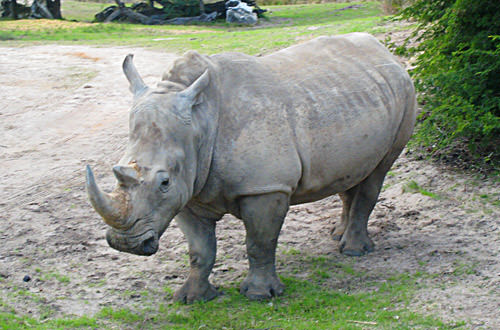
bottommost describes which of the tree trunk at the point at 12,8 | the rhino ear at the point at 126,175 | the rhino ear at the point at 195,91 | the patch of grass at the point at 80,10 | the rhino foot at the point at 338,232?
the rhino foot at the point at 338,232

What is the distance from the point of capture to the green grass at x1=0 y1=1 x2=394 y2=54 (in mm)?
14016

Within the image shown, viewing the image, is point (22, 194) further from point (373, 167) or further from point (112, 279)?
point (373, 167)

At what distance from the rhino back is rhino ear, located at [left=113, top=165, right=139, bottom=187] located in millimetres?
750

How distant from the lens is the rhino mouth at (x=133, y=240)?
4008 mm

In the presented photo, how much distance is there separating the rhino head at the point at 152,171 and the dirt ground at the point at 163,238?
1064 millimetres

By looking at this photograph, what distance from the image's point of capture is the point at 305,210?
6.86 meters

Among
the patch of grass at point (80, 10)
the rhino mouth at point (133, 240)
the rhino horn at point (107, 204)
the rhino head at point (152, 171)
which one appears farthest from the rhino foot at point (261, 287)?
the patch of grass at point (80, 10)

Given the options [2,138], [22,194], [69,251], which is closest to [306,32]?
[2,138]

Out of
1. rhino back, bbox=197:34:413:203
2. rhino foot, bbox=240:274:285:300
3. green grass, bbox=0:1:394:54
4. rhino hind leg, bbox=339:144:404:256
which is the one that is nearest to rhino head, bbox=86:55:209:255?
rhino back, bbox=197:34:413:203

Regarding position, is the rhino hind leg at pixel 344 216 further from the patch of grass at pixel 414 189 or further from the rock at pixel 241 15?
the rock at pixel 241 15

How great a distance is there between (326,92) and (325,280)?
4.80 ft

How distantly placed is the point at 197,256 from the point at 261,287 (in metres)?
0.52

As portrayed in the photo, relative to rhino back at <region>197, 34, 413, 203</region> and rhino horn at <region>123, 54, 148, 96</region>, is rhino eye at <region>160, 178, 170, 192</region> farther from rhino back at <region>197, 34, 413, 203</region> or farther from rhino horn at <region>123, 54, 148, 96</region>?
rhino horn at <region>123, 54, 148, 96</region>

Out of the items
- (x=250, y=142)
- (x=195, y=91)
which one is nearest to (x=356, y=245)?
(x=250, y=142)
